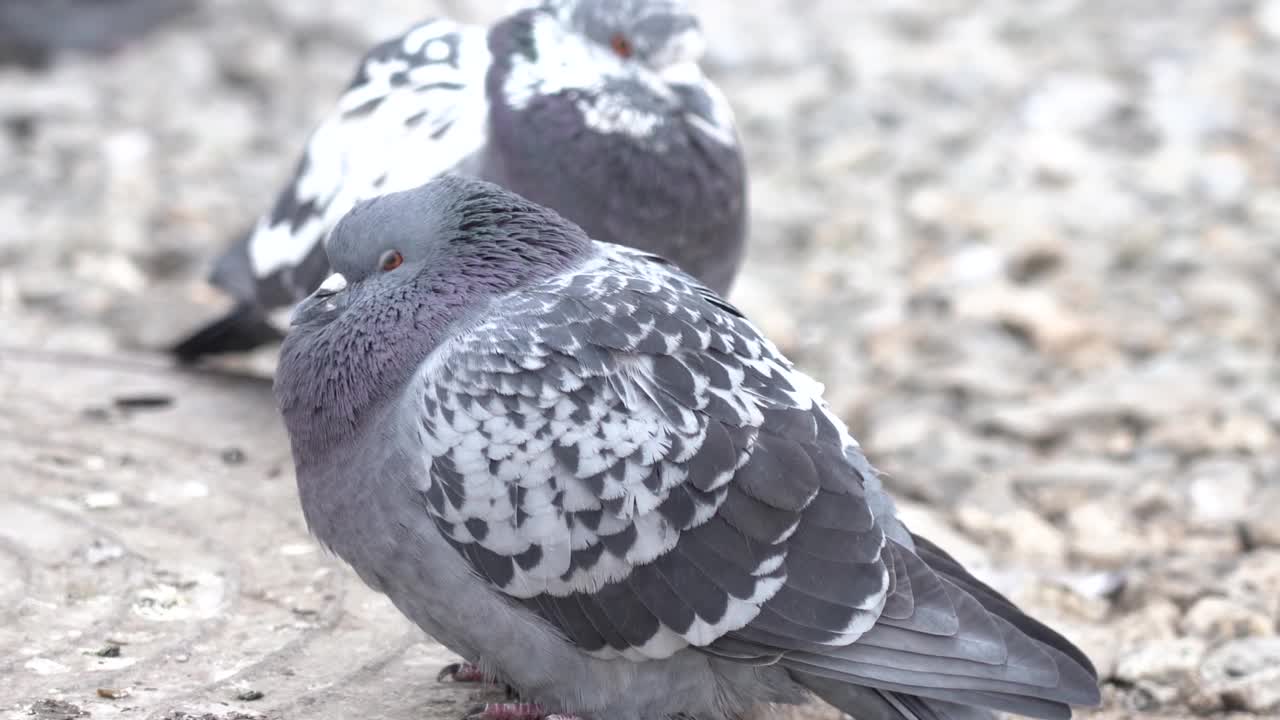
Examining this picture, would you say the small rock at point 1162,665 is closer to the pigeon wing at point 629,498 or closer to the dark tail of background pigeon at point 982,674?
the dark tail of background pigeon at point 982,674

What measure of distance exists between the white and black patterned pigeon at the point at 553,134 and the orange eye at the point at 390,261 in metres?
1.19

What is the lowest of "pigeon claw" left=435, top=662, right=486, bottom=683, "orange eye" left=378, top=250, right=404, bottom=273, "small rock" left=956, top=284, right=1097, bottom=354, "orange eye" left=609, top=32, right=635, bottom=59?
"pigeon claw" left=435, top=662, right=486, bottom=683

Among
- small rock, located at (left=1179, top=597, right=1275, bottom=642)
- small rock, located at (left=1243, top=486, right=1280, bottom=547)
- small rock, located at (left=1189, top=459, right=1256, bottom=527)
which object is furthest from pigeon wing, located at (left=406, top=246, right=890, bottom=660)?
small rock, located at (left=1189, top=459, right=1256, bottom=527)

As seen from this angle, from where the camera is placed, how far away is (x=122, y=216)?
7.86 metres

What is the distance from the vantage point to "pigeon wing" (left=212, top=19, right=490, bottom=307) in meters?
5.27

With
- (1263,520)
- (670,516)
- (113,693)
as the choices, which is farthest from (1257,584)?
(113,693)

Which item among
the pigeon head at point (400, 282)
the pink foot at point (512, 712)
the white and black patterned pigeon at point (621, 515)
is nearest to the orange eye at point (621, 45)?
the pigeon head at point (400, 282)

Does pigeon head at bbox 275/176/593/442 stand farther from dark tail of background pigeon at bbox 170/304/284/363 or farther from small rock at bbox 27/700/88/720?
dark tail of background pigeon at bbox 170/304/284/363

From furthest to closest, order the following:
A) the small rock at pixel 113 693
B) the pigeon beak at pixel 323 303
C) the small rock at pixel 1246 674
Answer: the small rock at pixel 1246 674
the pigeon beak at pixel 323 303
the small rock at pixel 113 693

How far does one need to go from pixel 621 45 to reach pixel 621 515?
7.58ft

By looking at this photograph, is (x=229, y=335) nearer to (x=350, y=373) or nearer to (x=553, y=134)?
(x=553, y=134)

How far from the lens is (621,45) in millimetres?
5383

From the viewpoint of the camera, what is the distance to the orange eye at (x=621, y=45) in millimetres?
5375

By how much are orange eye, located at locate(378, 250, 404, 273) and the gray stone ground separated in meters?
0.96
